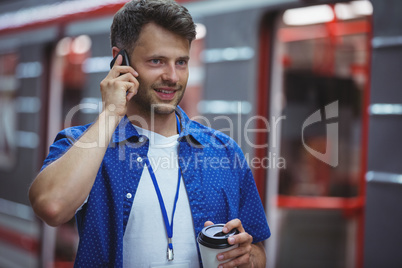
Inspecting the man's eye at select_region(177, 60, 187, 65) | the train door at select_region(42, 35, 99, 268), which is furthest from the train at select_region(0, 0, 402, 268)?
the man's eye at select_region(177, 60, 187, 65)

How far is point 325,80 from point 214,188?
5.92m

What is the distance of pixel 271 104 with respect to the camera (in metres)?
3.51

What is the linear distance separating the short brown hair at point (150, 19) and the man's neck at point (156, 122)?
270 mm

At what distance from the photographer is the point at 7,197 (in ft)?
19.1

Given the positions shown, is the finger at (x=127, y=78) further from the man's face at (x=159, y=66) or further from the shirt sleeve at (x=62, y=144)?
the shirt sleeve at (x=62, y=144)

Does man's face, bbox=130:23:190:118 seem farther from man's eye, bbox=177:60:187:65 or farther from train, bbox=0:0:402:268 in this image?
train, bbox=0:0:402:268

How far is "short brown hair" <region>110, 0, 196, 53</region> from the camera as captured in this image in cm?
171

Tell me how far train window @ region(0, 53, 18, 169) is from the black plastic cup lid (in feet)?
16.0

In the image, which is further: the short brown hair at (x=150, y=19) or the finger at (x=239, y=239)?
the short brown hair at (x=150, y=19)

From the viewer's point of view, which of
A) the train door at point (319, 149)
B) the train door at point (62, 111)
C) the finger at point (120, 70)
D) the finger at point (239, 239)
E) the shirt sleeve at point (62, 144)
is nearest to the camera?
the finger at point (239, 239)

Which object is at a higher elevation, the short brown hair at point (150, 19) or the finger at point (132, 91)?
the short brown hair at point (150, 19)

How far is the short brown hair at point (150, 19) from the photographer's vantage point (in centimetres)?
171

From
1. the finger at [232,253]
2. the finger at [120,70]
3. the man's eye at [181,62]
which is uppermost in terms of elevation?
the man's eye at [181,62]

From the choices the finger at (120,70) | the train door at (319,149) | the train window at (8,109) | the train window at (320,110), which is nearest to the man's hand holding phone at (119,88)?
the finger at (120,70)
